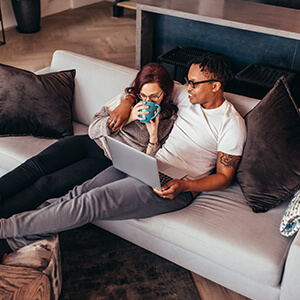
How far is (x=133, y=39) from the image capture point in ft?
17.2

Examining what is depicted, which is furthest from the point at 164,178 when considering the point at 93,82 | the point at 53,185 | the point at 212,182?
the point at 93,82

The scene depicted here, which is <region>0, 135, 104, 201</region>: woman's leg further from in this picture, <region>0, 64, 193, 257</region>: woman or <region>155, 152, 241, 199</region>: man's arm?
<region>155, 152, 241, 199</region>: man's arm

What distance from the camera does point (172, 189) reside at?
5.39 feet

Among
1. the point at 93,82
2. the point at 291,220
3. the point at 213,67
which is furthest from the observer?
the point at 93,82

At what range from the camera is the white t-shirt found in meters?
1.80

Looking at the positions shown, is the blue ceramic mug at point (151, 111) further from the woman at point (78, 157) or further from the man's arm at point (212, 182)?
the man's arm at point (212, 182)

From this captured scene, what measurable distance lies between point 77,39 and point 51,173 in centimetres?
358

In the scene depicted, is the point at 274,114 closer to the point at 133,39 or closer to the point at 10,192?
the point at 10,192

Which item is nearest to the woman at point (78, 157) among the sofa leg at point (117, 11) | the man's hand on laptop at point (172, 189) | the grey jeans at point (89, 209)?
the grey jeans at point (89, 209)

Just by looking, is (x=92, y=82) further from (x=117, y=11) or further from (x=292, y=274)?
(x=117, y=11)

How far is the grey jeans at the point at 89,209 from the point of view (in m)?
1.64

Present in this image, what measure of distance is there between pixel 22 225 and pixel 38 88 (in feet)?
3.00

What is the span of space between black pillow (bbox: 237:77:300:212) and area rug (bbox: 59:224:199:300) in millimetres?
538

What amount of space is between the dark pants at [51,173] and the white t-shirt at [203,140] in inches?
14.8
